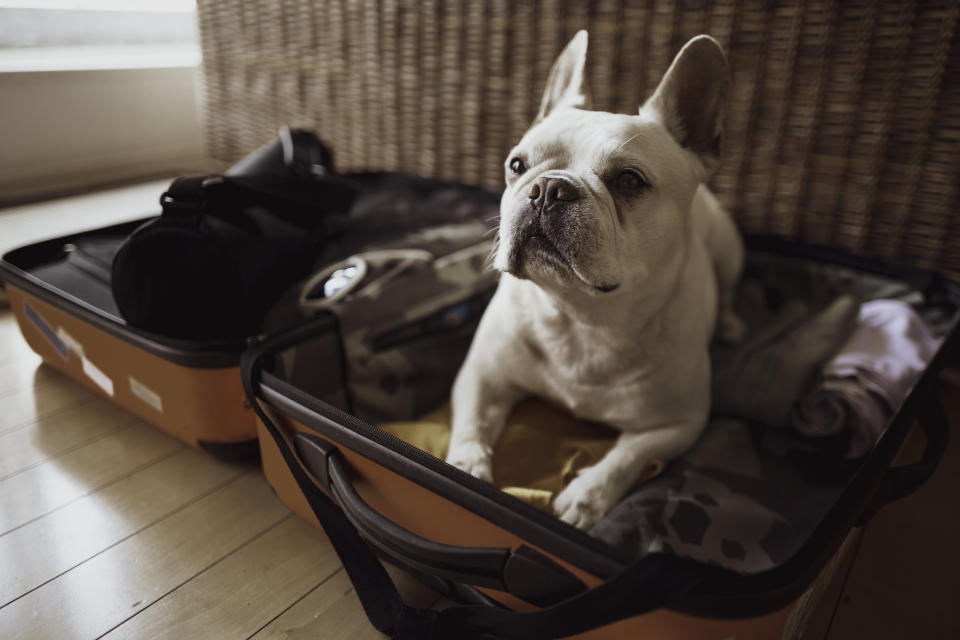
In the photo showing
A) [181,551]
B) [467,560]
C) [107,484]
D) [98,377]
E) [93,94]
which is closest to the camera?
[467,560]

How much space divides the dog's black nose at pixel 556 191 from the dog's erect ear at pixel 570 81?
28cm

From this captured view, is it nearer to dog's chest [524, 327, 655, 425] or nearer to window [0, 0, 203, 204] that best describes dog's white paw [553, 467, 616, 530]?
dog's chest [524, 327, 655, 425]

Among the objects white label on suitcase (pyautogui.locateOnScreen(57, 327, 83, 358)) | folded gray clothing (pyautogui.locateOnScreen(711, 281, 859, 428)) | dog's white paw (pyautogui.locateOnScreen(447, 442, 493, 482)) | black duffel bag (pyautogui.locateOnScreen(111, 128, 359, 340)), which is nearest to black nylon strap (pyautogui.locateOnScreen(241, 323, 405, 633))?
dog's white paw (pyautogui.locateOnScreen(447, 442, 493, 482))

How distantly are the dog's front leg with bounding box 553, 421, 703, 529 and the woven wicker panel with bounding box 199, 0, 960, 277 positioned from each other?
75cm

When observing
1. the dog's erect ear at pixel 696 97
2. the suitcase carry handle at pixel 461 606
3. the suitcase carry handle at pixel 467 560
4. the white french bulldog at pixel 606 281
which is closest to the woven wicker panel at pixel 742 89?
the white french bulldog at pixel 606 281

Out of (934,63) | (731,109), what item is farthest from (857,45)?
(731,109)

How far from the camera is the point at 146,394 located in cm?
106

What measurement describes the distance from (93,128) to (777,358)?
2.59 metres

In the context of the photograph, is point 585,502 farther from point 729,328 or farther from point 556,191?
point 729,328

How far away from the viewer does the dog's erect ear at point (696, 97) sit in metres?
0.88

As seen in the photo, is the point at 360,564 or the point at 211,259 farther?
the point at 211,259

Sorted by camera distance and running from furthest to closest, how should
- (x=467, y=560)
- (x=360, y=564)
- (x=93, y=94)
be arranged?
(x=93, y=94) < (x=360, y=564) < (x=467, y=560)

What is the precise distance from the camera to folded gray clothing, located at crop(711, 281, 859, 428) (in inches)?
45.3

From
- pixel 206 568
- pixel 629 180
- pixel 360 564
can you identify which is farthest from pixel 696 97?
pixel 206 568
